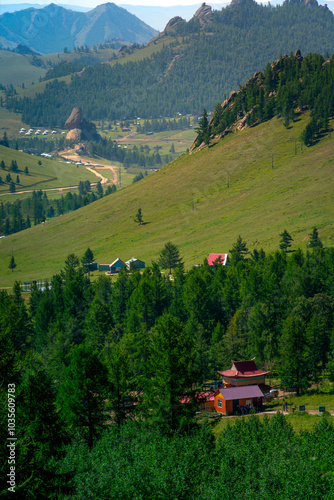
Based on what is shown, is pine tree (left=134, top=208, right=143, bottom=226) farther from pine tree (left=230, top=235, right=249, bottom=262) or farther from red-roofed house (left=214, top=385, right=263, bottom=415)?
red-roofed house (left=214, top=385, right=263, bottom=415)

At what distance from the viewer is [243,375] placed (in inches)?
2675

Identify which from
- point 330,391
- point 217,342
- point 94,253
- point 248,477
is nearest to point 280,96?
point 94,253

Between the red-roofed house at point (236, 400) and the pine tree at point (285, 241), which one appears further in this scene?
the pine tree at point (285, 241)

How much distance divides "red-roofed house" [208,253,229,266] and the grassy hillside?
6.36m

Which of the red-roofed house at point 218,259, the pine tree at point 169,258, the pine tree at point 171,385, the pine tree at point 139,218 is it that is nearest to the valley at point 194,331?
the pine tree at point 171,385

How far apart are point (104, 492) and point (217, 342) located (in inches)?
1936

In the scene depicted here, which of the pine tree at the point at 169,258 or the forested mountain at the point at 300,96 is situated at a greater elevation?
the forested mountain at the point at 300,96

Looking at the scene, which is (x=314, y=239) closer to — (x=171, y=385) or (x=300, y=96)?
(x=171, y=385)

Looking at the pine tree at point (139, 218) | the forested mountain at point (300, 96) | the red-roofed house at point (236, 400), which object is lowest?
the red-roofed house at point (236, 400)

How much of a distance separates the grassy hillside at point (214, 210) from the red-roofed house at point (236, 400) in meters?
60.3

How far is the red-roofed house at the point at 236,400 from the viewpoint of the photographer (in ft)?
201

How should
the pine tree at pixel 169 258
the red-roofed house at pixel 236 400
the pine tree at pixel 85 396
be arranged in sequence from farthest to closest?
the pine tree at pixel 169 258, the red-roofed house at pixel 236 400, the pine tree at pixel 85 396

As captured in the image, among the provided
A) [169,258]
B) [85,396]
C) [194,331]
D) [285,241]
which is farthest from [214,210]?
[85,396]

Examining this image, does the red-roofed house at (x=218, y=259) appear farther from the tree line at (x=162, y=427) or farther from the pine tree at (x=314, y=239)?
the tree line at (x=162, y=427)
